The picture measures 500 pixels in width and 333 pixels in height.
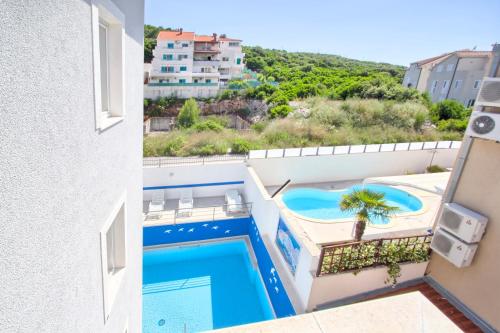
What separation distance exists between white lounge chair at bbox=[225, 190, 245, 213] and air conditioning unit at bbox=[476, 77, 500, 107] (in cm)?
909

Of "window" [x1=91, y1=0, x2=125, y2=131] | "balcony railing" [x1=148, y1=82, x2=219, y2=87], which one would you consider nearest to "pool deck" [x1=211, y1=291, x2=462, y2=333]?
"window" [x1=91, y1=0, x2=125, y2=131]

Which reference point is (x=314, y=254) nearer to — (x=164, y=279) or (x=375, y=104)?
(x=164, y=279)

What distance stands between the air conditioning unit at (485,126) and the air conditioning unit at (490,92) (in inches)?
9.8

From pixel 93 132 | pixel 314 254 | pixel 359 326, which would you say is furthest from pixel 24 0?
pixel 314 254

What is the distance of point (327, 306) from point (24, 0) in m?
8.30

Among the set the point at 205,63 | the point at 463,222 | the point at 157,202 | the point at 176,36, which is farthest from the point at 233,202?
the point at 176,36

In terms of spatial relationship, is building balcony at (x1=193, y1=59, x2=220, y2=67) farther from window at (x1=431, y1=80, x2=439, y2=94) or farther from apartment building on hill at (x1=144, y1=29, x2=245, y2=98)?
window at (x1=431, y1=80, x2=439, y2=94)

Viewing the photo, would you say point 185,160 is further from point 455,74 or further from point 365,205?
point 455,74

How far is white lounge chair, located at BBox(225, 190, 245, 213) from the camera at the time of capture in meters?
12.3

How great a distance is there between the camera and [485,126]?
6074 millimetres

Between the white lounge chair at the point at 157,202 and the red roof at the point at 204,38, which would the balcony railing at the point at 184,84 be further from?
the white lounge chair at the point at 157,202

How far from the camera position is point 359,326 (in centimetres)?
428

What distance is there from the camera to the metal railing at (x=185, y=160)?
Answer: 12.8 metres

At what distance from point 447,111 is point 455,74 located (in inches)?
620
